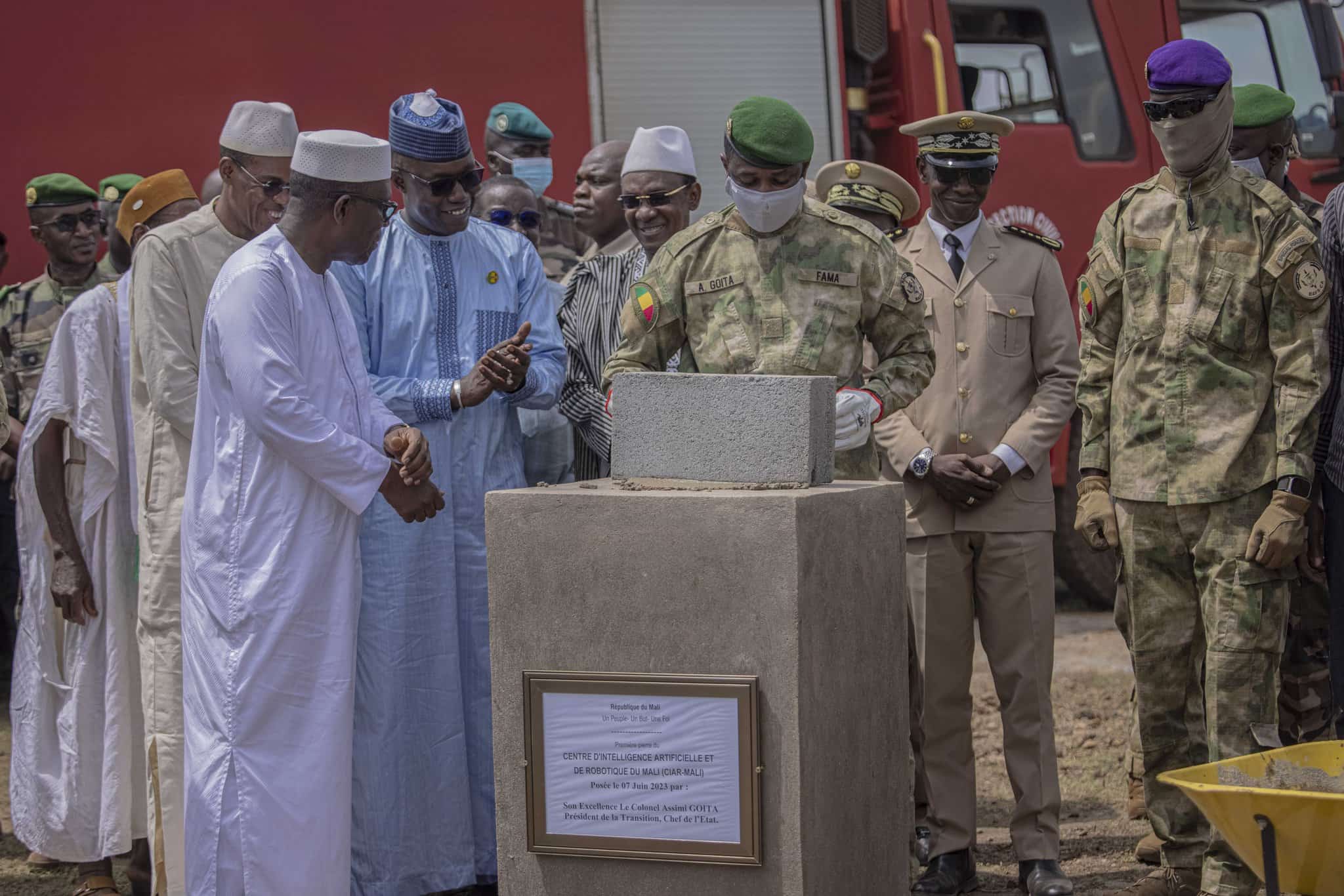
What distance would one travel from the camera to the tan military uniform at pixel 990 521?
4723 mm

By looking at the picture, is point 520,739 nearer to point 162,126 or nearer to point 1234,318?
point 1234,318

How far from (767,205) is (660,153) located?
1.17 meters

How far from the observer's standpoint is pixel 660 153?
5121mm

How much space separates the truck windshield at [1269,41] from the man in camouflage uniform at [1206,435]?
4883 mm

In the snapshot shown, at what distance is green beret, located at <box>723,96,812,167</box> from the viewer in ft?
13.0

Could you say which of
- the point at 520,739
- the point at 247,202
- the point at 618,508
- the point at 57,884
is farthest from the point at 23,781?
the point at 618,508

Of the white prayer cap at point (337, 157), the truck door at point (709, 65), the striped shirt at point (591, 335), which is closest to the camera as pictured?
the white prayer cap at point (337, 157)

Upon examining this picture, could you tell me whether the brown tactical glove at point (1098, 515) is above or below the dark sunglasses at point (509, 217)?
below

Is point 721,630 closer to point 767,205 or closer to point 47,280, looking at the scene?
point 767,205

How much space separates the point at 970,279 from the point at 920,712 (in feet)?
4.53

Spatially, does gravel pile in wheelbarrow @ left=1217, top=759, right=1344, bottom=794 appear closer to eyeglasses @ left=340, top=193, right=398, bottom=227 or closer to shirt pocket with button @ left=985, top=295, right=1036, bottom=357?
shirt pocket with button @ left=985, top=295, right=1036, bottom=357

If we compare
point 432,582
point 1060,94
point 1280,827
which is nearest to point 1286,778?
point 1280,827

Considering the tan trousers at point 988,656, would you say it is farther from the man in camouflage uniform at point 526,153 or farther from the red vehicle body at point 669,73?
the red vehicle body at point 669,73

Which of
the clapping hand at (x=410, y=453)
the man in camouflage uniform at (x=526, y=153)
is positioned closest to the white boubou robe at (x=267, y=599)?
the clapping hand at (x=410, y=453)
